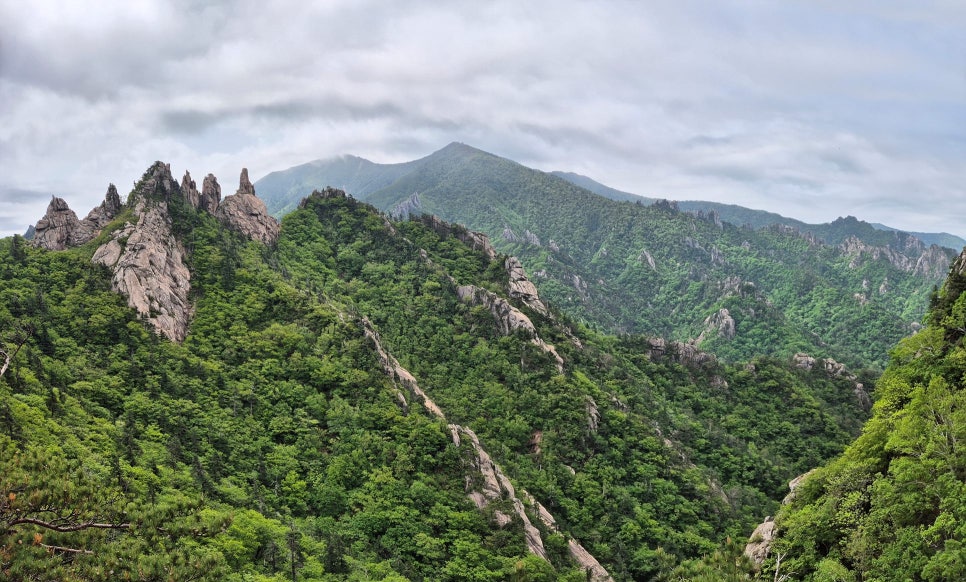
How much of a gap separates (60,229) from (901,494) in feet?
321

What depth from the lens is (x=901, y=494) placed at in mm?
26844

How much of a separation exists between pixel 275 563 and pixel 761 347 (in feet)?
544

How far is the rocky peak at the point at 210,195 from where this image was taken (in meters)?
97.1

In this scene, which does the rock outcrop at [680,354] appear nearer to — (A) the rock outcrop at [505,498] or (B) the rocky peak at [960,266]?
(A) the rock outcrop at [505,498]

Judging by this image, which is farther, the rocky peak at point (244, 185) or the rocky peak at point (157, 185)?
the rocky peak at point (244, 185)

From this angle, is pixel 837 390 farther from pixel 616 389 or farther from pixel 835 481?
pixel 835 481

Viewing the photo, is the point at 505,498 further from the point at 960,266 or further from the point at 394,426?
the point at 960,266

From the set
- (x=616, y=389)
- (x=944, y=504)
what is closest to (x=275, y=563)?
(x=944, y=504)

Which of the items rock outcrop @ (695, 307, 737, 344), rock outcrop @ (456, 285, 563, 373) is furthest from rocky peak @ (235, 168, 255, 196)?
rock outcrop @ (695, 307, 737, 344)

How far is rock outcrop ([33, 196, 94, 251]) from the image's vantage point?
76188mm

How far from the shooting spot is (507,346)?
84.6 metres

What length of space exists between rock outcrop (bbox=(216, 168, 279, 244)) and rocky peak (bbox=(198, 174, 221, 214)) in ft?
3.53

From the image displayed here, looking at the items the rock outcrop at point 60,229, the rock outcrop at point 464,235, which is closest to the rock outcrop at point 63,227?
the rock outcrop at point 60,229

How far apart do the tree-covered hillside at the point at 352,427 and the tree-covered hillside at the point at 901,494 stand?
199 inches
